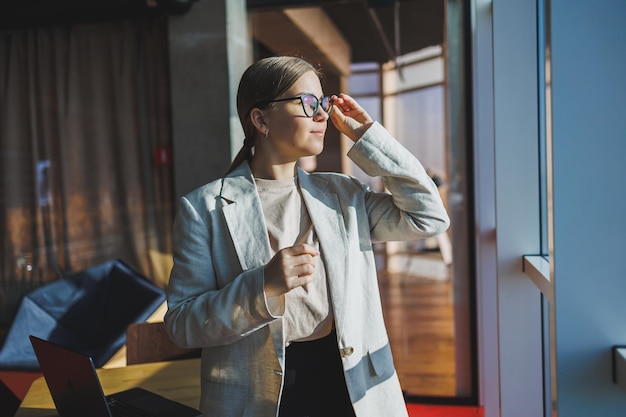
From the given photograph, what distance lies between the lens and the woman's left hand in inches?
62.3

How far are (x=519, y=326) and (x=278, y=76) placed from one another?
148cm

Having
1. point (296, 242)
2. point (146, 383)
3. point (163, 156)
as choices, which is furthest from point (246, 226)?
point (163, 156)

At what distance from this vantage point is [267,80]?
1.53 metres

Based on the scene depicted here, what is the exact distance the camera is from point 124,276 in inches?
167

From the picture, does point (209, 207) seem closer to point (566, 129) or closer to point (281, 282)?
point (281, 282)

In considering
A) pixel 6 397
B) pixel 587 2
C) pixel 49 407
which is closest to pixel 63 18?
pixel 6 397

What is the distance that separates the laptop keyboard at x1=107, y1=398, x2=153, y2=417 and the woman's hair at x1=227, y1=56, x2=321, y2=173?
0.81 meters

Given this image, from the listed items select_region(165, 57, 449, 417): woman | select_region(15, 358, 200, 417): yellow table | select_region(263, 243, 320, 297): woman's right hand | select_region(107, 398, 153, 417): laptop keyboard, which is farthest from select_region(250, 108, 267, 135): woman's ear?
select_region(15, 358, 200, 417): yellow table

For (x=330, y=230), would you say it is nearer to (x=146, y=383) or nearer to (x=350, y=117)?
(x=350, y=117)

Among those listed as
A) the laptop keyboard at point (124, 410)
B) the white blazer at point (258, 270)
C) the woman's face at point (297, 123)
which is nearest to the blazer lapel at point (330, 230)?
the white blazer at point (258, 270)

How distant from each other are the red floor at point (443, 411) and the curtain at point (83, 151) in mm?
2139

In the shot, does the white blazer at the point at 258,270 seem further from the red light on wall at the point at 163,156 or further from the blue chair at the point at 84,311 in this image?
the red light on wall at the point at 163,156

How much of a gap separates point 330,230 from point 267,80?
41 cm

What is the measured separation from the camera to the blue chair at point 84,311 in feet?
12.4
